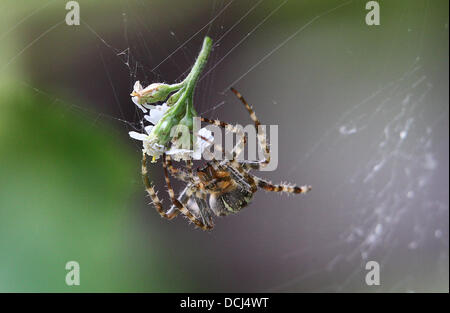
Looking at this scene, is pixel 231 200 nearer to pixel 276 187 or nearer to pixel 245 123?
pixel 276 187

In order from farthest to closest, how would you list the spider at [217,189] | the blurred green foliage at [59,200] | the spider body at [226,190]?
the blurred green foliage at [59,200]
the spider body at [226,190]
the spider at [217,189]

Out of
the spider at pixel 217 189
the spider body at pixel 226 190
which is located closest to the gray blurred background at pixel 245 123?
the spider at pixel 217 189

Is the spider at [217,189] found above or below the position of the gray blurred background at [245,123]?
below

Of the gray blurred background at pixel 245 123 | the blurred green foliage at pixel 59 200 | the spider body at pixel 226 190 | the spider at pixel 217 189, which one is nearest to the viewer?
the spider at pixel 217 189

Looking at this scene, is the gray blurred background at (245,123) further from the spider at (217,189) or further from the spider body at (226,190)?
the spider body at (226,190)

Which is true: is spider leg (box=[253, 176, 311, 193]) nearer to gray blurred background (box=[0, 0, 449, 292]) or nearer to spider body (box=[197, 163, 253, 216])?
spider body (box=[197, 163, 253, 216])
